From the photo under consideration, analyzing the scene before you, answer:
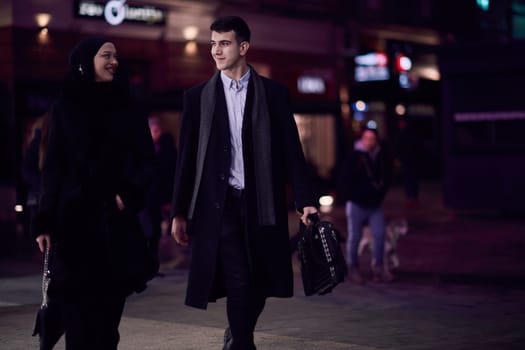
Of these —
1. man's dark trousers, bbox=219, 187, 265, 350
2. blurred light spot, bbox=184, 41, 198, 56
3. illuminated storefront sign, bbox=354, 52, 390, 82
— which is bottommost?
man's dark trousers, bbox=219, 187, 265, 350

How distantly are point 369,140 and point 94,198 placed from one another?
23.4 feet

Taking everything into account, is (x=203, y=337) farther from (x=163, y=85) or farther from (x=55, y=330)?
(x=163, y=85)

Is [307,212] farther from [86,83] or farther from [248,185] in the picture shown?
[86,83]

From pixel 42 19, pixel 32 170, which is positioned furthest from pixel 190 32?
pixel 32 170

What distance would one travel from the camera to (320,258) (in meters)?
6.16

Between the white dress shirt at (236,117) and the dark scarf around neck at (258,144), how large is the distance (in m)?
0.07

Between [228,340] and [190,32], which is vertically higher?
[190,32]

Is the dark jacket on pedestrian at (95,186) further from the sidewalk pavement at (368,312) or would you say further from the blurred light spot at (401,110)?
the blurred light spot at (401,110)

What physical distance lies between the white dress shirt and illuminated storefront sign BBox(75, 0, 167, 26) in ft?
50.4

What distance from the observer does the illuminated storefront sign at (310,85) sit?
86.7 ft

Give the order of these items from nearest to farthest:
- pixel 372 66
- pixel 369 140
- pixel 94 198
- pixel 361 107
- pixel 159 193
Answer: pixel 94 198
pixel 369 140
pixel 159 193
pixel 372 66
pixel 361 107

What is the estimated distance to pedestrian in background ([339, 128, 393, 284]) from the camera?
1203 centimetres

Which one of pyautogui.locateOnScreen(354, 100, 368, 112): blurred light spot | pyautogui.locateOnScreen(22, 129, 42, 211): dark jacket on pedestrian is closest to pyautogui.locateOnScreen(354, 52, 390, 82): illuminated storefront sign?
pyautogui.locateOnScreen(354, 100, 368, 112): blurred light spot

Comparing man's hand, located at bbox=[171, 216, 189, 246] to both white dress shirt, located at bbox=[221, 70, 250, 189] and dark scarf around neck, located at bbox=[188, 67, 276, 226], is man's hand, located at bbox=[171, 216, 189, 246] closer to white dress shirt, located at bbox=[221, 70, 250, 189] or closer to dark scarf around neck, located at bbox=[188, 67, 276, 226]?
dark scarf around neck, located at bbox=[188, 67, 276, 226]
